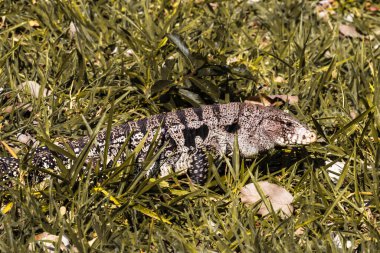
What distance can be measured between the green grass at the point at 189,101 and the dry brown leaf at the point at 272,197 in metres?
0.07

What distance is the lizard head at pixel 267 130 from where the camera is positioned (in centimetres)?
676

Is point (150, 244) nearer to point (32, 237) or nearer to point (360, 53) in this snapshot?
point (32, 237)

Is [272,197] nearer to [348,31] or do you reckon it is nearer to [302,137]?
[302,137]

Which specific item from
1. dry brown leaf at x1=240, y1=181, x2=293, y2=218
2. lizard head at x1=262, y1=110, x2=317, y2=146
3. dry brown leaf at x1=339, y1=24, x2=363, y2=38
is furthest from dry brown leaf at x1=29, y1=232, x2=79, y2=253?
dry brown leaf at x1=339, y1=24, x2=363, y2=38

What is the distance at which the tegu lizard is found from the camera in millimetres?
6727

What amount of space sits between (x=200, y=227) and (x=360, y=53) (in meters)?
3.34

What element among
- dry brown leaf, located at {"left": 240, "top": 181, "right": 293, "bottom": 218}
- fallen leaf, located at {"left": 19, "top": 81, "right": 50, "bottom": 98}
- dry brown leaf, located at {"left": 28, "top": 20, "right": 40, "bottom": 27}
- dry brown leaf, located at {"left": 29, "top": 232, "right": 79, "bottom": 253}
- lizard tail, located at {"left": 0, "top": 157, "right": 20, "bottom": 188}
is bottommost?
dry brown leaf, located at {"left": 240, "top": 181, "right": 293, "bottom": 218}

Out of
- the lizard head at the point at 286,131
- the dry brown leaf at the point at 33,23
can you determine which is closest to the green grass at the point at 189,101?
the dry brown leaf at the point at 33,23

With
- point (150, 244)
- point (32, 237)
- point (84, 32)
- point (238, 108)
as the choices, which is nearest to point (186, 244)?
point (150, 244)

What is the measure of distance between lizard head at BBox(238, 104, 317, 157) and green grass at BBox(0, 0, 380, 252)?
0.17 meters

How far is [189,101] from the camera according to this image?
23.3 feet

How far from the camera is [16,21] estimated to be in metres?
8.03

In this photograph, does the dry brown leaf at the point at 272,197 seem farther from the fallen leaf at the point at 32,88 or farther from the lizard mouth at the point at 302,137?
the fallen leaf at the point at 32,88

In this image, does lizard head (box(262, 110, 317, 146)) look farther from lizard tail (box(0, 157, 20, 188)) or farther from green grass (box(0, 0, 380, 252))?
lizard tail (box(0, 157, 20, 188))
